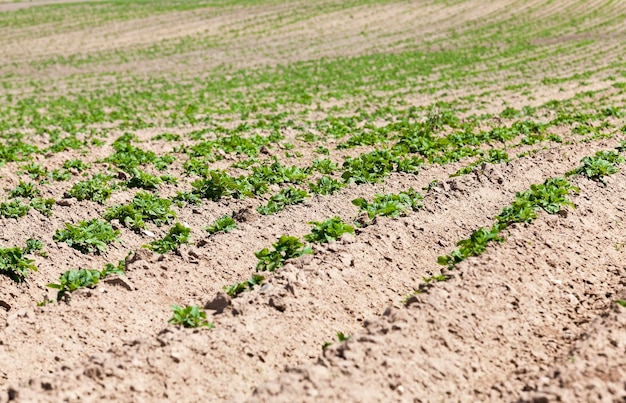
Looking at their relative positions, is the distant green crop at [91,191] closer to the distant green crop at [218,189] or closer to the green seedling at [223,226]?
the distant green crop at [218,189]

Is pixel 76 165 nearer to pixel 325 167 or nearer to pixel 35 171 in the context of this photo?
pixel 35 171

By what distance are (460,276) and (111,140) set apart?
12745 millimetres

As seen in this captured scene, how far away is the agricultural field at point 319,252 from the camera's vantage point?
20.5 feet

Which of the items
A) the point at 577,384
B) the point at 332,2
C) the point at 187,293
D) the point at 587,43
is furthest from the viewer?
the point at 332,2

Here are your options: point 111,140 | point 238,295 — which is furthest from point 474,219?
point 111,140

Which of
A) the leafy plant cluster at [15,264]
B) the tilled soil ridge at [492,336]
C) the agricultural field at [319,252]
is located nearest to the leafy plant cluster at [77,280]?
the agricultural field at [319,252]

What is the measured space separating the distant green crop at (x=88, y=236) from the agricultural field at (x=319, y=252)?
0.02 meters

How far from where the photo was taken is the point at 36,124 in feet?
73.4

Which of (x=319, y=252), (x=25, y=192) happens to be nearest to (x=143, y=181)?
(x=25, y=192)

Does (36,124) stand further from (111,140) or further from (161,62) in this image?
(161,62)

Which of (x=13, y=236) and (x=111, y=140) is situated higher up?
(x=13, y=236)

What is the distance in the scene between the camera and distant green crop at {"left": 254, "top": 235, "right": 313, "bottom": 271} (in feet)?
27.9

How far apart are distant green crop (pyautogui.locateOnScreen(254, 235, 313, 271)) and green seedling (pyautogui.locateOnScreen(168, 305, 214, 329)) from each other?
1.37 meters

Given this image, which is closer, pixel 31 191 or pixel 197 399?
pixel 197 399
